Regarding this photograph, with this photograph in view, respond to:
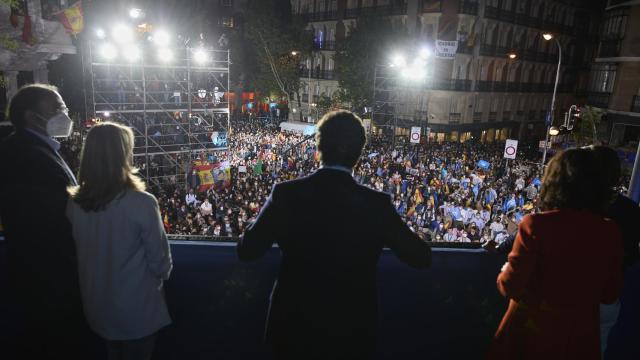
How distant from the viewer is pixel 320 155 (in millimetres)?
1893

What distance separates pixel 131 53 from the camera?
1606 centimetres

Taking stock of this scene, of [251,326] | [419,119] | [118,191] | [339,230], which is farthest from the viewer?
[419,119]

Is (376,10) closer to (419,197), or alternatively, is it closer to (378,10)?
(378,10)

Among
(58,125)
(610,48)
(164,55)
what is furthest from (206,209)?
(610,48)

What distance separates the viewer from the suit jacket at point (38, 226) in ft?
7.22

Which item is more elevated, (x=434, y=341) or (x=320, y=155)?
(x=320, y=155)

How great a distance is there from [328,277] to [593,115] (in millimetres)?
29831

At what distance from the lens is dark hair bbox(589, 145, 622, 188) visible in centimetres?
207

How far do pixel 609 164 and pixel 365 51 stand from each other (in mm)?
32489

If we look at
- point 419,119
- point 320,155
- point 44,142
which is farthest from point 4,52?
point 419,119

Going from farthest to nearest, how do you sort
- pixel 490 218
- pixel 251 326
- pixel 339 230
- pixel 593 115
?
pixel 593 115
pixel 490 218
pixel 251 326
pixel 339 230

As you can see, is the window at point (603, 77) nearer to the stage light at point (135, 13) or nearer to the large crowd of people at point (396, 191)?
the large crowd of people at point (396, 191)

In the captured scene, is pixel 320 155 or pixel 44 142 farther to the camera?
pixel 44 142

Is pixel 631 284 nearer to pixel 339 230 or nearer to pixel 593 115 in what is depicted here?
pixel 339 230
